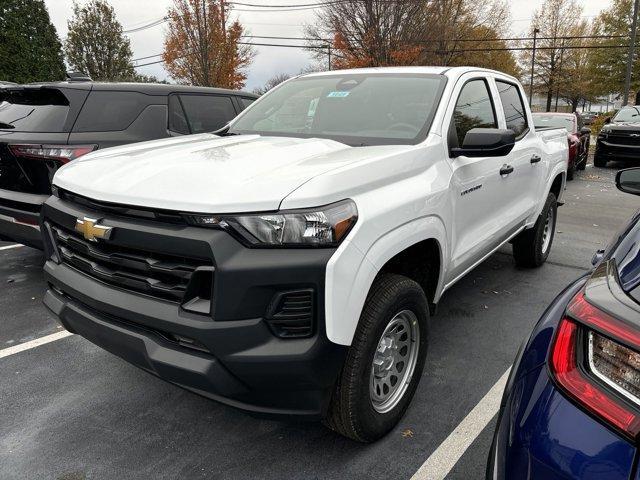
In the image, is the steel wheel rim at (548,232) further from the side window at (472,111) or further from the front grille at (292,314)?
the front grille at (292,314)

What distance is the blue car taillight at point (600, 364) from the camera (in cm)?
119

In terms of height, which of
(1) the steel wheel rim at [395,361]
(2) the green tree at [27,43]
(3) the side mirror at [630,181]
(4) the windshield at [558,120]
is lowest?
(4) the windshield at [558,120]

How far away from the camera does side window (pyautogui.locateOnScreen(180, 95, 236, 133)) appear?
18.5 feet

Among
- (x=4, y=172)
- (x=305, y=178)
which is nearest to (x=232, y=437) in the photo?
(x=305, y=178)

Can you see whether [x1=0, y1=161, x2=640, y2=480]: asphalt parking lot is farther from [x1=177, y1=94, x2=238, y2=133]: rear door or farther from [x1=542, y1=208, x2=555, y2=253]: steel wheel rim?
[x1=177, y1=94, x2=238, y2=133]: rear door

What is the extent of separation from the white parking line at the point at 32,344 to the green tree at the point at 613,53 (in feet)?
136

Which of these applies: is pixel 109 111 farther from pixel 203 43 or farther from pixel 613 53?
pixel 613 53

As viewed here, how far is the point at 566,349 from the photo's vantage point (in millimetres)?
1344

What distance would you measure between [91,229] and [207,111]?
3940 millimetres

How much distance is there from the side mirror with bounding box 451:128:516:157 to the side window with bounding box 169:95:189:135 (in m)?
3.38

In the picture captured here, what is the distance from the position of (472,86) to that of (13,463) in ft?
11.7

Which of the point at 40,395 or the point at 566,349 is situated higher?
the point at 566,349

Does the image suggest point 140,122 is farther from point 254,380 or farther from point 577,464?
point 577,464

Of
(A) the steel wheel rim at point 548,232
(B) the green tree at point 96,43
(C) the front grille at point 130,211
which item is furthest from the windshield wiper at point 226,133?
(B) the green tree at point 96,43
